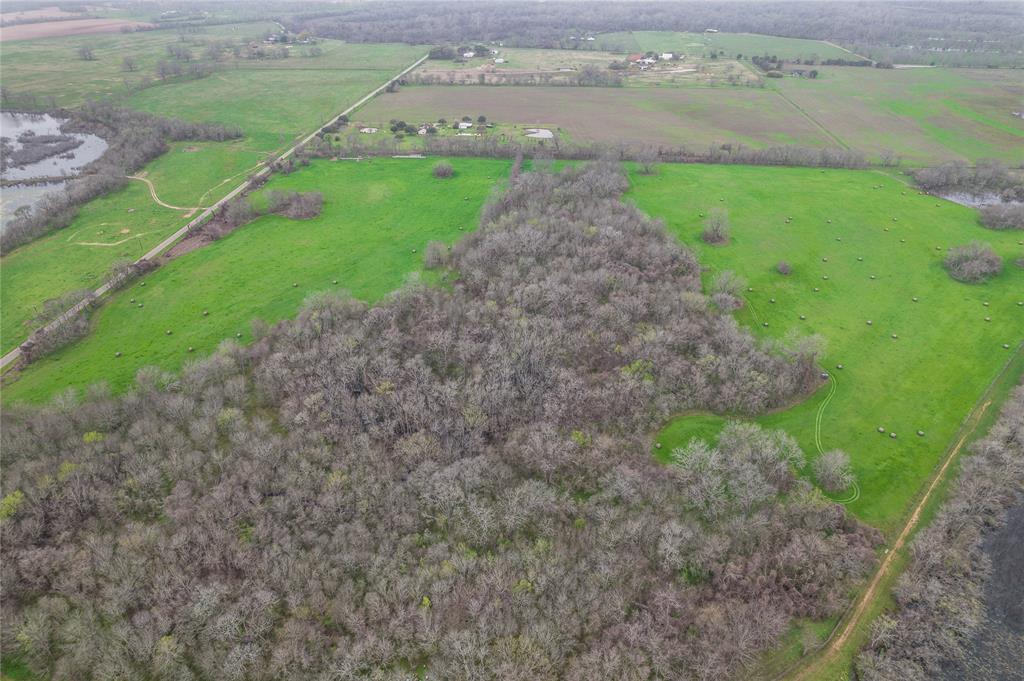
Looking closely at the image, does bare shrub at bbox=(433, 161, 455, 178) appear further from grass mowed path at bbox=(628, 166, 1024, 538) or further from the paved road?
grass mowed path at bbox=(628, 166, 1024, 538)

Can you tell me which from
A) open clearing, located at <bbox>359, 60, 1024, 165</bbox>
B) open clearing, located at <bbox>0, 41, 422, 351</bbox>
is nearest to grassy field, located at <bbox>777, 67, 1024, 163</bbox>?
open clearing, located at <bbox>359, 60, 1024, 165</bbox>

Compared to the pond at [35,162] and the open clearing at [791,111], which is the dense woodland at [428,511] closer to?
the pond at [35,162]

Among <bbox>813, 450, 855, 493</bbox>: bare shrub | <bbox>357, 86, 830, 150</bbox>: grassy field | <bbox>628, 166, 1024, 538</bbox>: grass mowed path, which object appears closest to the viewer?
<bbox>813, 450, 855, 493</bbox>: bare shrub

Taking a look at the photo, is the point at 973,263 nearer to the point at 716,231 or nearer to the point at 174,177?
the point at 716,231

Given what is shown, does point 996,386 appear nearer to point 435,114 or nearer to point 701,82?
point 435,114

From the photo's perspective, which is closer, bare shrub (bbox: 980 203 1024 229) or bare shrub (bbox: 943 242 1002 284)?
bare shrub (bbox: 943 242 1002 284)

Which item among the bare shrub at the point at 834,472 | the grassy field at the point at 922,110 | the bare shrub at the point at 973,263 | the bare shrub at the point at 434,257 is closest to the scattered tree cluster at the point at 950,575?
the bare shrub at the point at 834,472
